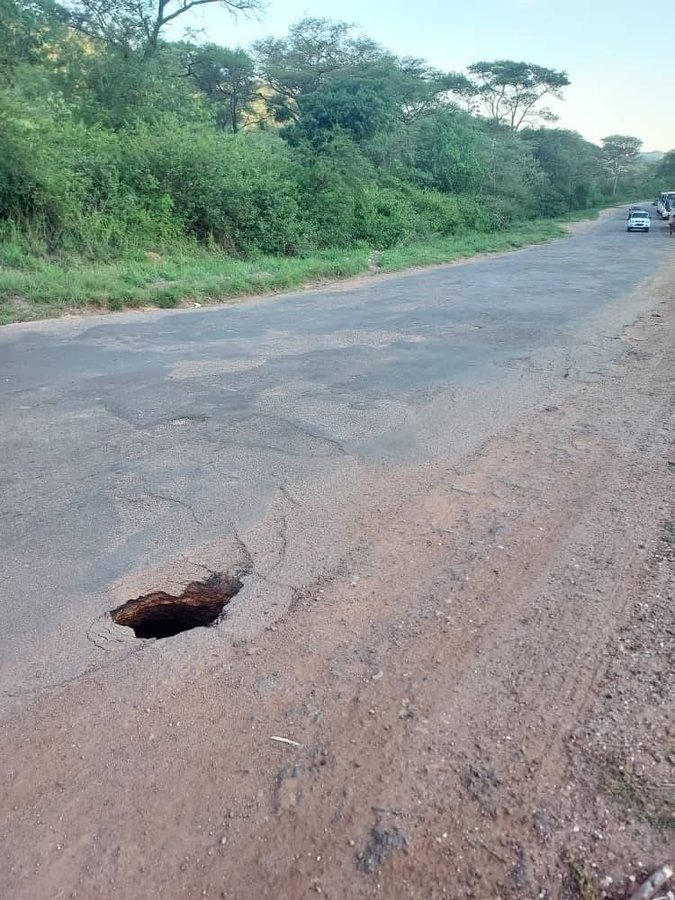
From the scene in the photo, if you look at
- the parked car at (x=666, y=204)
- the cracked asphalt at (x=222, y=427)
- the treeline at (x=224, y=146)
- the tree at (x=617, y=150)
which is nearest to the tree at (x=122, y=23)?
the treeline at (x=224, y=146)

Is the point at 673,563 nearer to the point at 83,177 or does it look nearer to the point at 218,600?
the point at 218,600

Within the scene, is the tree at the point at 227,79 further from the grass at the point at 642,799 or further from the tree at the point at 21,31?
the grass at the point at 642,799

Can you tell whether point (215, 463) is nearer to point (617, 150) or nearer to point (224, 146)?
point (224, 146)

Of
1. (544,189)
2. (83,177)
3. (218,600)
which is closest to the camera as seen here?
(218,600)

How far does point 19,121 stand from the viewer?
15000 millimetres

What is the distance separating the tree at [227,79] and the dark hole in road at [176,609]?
32.0 meters

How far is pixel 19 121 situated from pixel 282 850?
16.7 meters

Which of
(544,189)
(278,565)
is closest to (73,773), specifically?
(278,565)

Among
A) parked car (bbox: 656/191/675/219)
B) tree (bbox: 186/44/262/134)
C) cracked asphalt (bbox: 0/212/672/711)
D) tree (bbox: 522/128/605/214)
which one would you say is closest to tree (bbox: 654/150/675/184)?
tree (bbox: 522/128/605/214)

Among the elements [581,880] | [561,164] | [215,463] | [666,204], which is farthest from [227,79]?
[581,880]

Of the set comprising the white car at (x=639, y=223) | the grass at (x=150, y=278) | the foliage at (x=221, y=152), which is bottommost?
the white car at (x=639, y=223)

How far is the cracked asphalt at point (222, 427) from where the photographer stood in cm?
376

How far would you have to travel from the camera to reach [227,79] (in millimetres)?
34500

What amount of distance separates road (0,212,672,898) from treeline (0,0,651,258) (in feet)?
20.6
